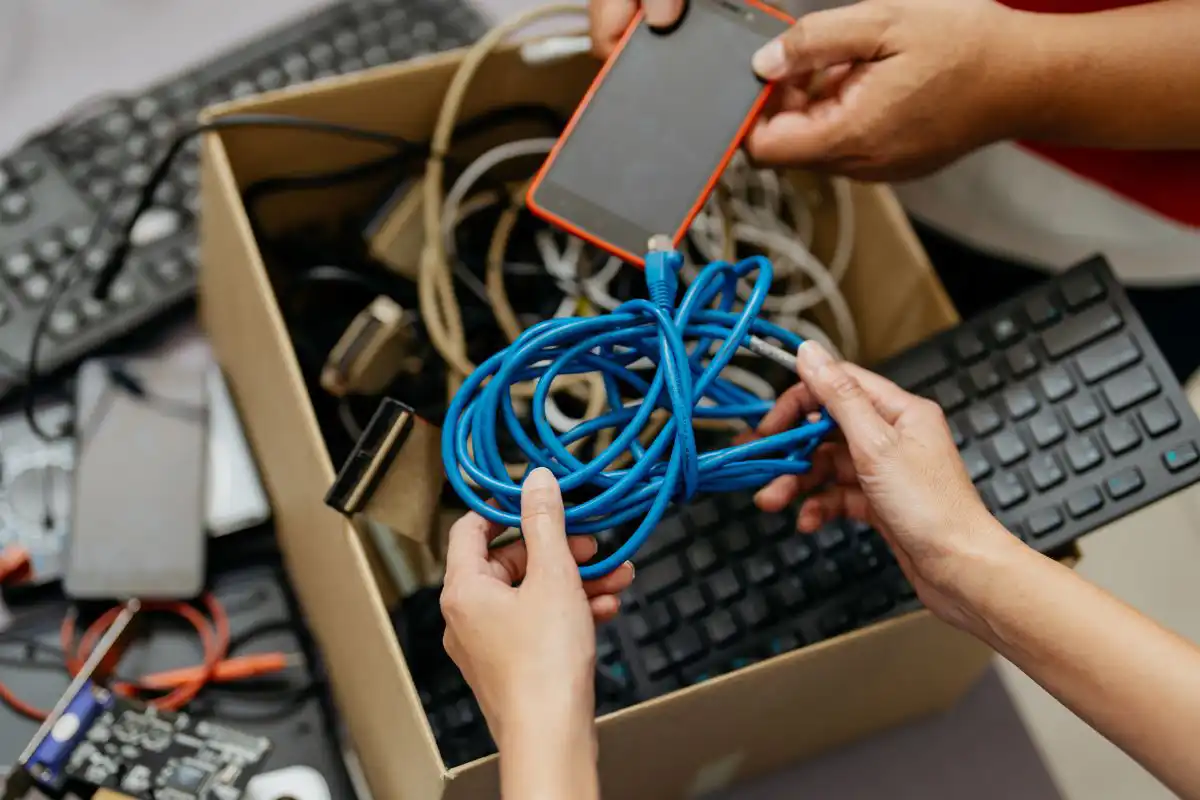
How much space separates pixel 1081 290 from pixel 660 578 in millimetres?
265

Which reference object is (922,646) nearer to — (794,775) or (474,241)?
(794,775)

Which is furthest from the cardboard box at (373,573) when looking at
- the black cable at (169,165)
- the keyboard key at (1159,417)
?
the keyboard key at (1159,417)

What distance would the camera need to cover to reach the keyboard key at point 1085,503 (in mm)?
544

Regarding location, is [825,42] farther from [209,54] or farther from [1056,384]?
[209,54]

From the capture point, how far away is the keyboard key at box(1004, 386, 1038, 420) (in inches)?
22.5

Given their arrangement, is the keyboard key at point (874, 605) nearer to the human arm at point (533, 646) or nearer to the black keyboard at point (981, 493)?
the black keyboard at point (981, 493)

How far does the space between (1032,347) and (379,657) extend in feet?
1.19

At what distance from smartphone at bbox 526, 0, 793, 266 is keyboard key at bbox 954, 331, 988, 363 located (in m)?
0.15

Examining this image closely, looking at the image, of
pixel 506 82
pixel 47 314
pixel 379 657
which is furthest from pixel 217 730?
pixel 506 82

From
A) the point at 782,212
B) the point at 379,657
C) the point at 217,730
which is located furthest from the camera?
the point at 782,212

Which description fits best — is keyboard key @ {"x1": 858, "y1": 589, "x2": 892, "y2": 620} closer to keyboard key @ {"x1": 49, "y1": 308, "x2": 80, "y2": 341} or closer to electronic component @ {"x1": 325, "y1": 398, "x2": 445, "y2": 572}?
electronic component @ {"x1": 325, "y1": 398, "x2": 445, "y2": 572}

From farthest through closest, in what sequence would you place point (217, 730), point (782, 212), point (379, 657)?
1. point (782, 212)
2. point (217, 730)
3. point (379, 657)

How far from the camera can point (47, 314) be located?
69 centimetres

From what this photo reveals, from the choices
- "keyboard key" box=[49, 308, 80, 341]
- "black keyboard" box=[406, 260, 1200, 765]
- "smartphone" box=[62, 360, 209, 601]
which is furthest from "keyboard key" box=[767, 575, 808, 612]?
"keyboard key" box=[49, 308, 80, 341]
